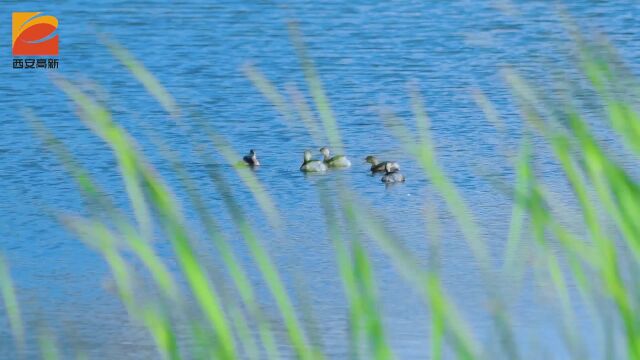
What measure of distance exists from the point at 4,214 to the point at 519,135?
2925mm

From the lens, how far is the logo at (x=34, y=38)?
1090 cm

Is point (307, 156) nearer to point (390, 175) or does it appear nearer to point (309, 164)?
point (309, 164)

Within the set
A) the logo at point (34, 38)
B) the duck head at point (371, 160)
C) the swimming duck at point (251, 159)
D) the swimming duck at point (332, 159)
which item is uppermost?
the logo at point (34, 38)

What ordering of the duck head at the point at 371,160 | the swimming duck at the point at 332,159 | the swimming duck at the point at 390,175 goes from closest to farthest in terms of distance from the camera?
the swimming duck at the point at 332,159 → the swimming duck at the point at 390,175 → the duck head at the point at 371,160

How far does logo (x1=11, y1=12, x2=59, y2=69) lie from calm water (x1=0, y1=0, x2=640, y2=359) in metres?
0.10

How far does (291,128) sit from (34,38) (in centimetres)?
490

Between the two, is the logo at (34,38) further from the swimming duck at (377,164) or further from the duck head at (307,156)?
the swimming duck at (377,164)

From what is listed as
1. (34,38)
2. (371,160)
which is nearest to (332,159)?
(371,160)

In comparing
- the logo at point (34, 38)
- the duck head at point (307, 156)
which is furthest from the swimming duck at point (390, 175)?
the logo at point (34, 38)

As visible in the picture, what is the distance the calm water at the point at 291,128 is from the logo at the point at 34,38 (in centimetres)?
10

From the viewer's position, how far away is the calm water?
17.7ft

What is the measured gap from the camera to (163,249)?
246 inches

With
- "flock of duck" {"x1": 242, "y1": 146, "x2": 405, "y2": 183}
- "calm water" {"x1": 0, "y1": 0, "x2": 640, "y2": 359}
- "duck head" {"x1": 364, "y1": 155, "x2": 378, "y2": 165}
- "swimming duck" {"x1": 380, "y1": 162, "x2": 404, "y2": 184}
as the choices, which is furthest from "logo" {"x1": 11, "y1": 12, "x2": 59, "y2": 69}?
"swimming duck" {"x1": 380, "y1": 162, "x2": 404, "y2": 184}

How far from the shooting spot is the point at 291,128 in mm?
8453
